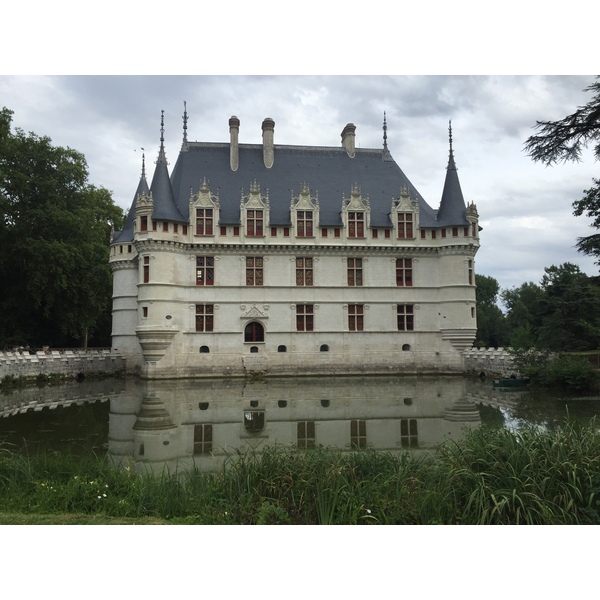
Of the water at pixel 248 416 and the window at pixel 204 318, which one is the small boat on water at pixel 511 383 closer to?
the water at pixel 248 416

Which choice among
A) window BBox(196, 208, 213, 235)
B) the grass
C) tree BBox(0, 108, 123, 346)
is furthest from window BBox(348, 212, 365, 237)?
the grass

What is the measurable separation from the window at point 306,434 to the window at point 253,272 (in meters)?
14.2

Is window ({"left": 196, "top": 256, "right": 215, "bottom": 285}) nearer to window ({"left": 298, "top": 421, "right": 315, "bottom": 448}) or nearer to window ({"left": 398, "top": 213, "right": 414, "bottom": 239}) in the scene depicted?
window ({"left": 398, "top": 213, "right": 414, "bottom": 239})

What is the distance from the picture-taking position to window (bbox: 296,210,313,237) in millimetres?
26656

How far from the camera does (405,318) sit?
27.1 meters

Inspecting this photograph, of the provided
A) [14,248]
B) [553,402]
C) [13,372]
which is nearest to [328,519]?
[553,402]

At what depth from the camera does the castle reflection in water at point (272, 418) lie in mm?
10062

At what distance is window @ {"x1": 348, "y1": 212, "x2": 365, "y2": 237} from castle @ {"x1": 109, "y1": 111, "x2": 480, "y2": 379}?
0.06 meters

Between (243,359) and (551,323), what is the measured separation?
1399 centimetres

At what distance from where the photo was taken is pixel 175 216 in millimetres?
25172

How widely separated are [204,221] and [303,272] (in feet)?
18.6

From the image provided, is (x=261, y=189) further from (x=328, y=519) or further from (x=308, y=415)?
(x=328, y=519)

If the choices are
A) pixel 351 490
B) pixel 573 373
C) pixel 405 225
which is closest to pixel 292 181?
pixel 405 225

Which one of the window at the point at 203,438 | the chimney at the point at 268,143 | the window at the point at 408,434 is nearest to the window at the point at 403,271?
the chimney at the point at 268,143
